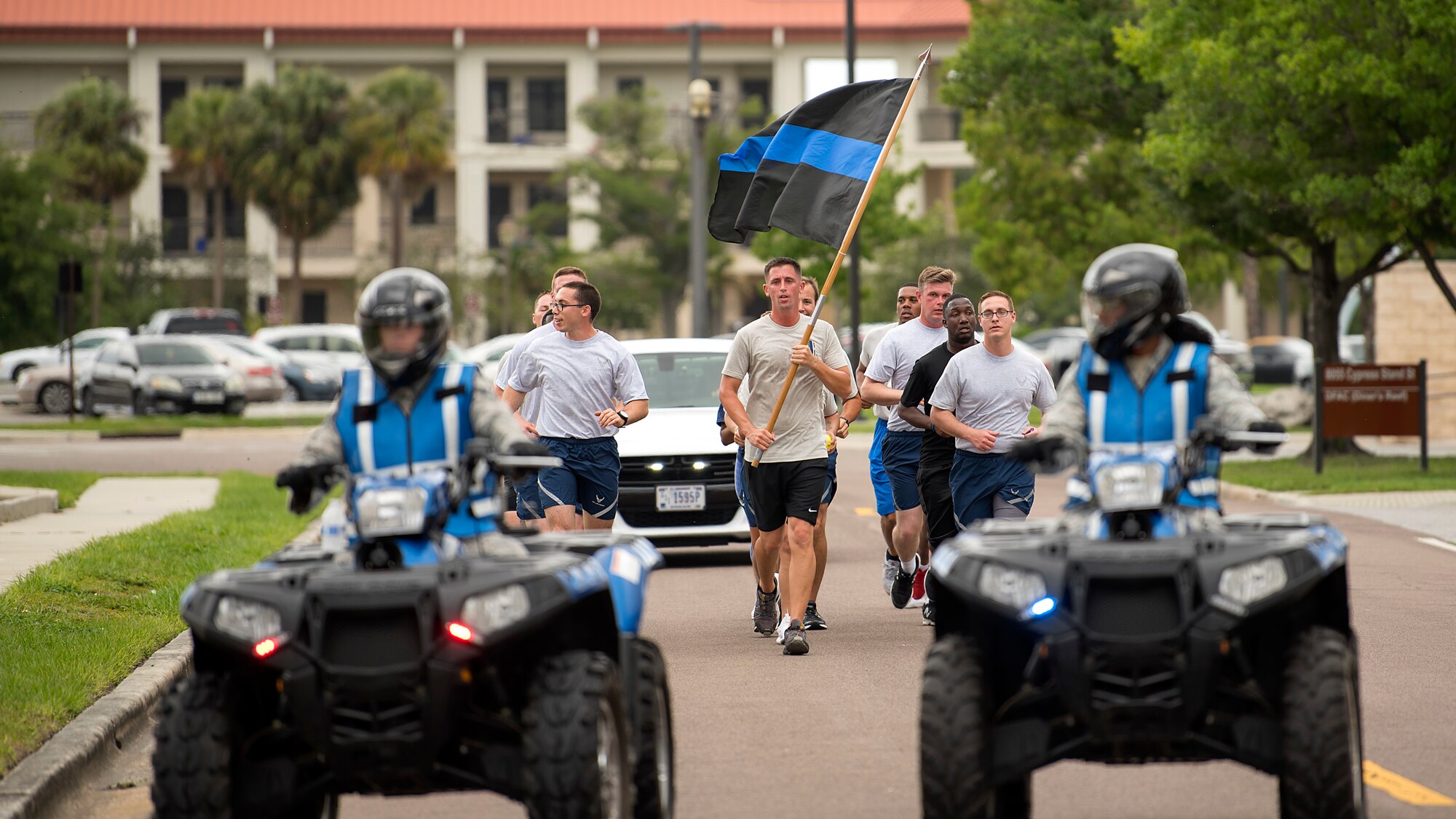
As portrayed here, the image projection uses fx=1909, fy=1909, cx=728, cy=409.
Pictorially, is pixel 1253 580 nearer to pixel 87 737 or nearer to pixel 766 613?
pixel 87 737

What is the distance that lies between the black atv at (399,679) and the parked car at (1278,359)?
1588 inches

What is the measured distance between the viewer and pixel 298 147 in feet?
189

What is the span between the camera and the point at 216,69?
65.2 metres

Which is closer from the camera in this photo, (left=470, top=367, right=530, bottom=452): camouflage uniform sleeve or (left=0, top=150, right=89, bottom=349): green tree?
(left=470, top=367, right=530, bottom=452): camouflage uniform sleeve

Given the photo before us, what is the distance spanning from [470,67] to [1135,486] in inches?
2397

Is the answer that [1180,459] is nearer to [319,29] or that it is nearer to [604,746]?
[604,746]


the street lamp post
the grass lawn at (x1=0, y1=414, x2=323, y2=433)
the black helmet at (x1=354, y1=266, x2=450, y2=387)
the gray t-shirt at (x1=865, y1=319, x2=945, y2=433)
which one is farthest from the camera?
the grass lawn at (x1=0, y1=414, x2=323, y2=433)

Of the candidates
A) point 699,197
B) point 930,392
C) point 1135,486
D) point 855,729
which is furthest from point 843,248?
point 699,197

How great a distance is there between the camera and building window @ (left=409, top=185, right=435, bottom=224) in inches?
2653

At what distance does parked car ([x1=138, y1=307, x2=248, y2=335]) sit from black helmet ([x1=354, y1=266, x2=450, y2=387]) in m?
41.8

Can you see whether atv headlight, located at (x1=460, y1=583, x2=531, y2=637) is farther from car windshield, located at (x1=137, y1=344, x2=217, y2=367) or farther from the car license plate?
car windshield, located at (x1=137, y1=344, x2=217, y2=367)

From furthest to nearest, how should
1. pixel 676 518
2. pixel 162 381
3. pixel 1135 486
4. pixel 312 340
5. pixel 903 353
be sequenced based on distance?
pixel 312 340 → pixel 162 381 → pixel 676 518 → pixel 903 353 → pixel 1135 486

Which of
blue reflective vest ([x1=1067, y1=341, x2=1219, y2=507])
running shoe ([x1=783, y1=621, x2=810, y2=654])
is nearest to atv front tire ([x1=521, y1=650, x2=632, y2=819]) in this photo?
blue reflective vest ([x1=1067, y1=341, x2=1219, y2=507])

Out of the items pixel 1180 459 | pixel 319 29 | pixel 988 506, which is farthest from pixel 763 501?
pixel 319 29
